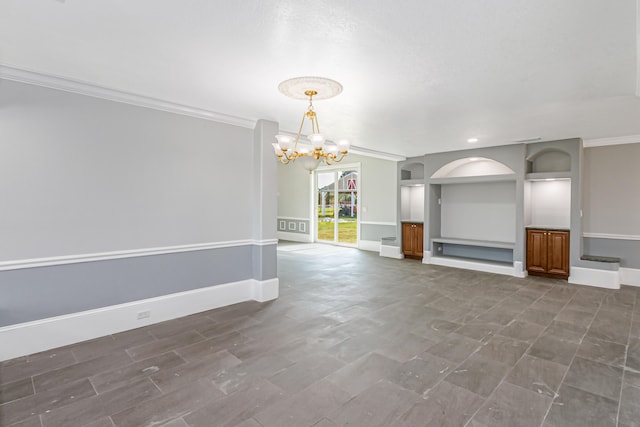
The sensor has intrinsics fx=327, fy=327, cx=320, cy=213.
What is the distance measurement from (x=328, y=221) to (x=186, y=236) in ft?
23.3

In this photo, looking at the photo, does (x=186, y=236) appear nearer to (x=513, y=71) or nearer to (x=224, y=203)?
(x=224, y=203)

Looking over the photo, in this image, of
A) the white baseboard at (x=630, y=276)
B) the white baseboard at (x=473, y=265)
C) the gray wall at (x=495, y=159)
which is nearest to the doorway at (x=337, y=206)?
the gray wall at (x=495, y=159)

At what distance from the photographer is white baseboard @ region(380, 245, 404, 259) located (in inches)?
323

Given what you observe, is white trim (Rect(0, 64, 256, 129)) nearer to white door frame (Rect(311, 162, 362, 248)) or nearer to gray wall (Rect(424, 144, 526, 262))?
gray wall (Rect(424, 144, 526, 262))

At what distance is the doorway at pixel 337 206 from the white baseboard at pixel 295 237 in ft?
1.13

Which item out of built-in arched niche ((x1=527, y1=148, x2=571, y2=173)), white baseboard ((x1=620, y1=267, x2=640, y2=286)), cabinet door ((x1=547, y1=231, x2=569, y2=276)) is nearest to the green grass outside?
built-in arched niche ((x1=527, y1=148, x2=571, y2=173))

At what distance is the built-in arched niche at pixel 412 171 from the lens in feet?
27.1

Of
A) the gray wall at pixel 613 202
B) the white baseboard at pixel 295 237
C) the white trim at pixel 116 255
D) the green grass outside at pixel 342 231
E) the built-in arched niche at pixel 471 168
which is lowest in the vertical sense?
the white baseboard at pixel 295 237

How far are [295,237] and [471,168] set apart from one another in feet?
20.8

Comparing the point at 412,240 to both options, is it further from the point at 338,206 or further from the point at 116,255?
the point at 116,255

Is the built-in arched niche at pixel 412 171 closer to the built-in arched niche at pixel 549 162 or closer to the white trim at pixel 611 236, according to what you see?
the built-in arched niche at pixel 549 162

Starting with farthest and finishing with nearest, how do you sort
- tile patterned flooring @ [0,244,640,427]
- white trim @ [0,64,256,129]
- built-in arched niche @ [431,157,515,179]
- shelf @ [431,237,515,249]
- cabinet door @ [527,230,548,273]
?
built-in arched niche @ [431,157,515,179], shelf @ [431,237,515,249], cabinet door @ [527,230,548,273], white trim @ [0,64,256,129], tile patterned flooring @ [0,244,640,427]

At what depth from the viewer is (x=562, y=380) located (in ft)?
8.70

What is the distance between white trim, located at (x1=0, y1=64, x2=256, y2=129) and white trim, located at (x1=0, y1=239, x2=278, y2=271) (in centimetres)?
162
